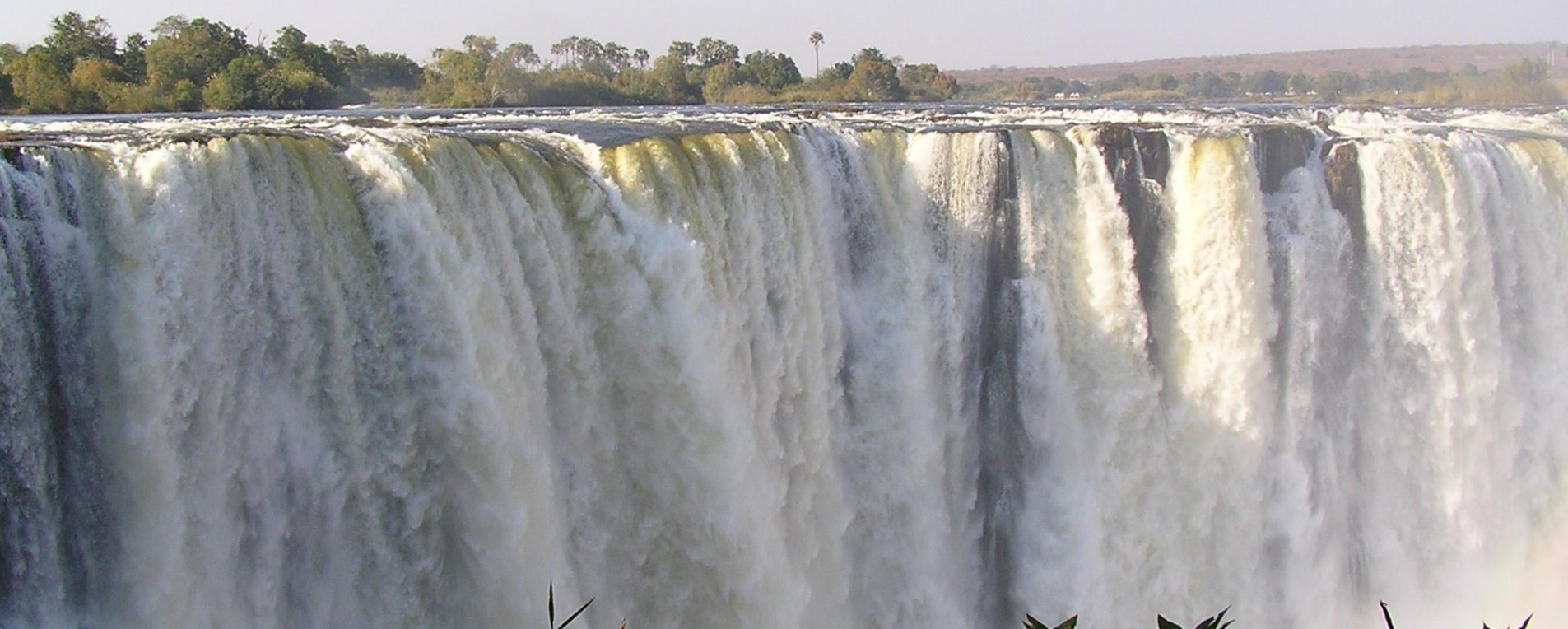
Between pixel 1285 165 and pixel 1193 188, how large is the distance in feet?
3.43

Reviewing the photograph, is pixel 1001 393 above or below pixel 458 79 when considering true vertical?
below

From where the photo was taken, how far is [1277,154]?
1166 cm

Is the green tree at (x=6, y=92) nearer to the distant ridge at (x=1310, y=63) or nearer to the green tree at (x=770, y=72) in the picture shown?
the green tree at (x=770, y=72)

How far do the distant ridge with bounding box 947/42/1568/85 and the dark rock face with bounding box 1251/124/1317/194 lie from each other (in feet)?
228

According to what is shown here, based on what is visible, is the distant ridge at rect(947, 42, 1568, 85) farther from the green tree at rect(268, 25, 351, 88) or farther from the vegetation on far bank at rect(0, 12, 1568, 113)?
the green tree at rect(268, 25, 351, 88)

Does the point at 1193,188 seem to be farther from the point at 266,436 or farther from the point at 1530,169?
the point at 266,436

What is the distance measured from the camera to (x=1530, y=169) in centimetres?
1237

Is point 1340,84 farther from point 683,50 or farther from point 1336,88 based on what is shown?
point 683,50

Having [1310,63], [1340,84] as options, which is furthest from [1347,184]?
[1310,63]

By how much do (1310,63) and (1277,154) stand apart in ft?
362

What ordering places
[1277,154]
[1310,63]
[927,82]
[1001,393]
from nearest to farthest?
[1001,393], [1277,154], [927,82], [1310,63]

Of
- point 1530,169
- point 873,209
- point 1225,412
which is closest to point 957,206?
point 873,209

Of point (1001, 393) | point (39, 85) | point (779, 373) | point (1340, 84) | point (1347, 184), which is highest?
point (39, 85)

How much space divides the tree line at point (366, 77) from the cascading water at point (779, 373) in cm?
1425
